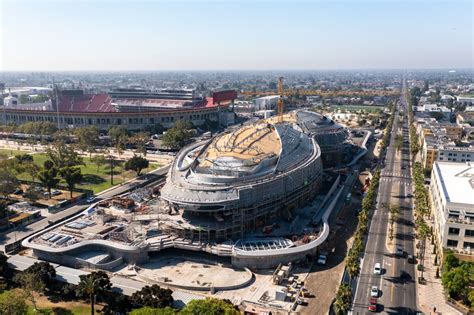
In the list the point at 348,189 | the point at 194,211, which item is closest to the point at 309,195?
the point at 348,189

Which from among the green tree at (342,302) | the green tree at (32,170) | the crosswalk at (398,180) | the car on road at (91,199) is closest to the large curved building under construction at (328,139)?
the crosswalk at (398,180)

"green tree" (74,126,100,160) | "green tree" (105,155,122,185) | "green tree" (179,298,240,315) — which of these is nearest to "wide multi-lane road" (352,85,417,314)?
"green tree" (179,298,240,315)

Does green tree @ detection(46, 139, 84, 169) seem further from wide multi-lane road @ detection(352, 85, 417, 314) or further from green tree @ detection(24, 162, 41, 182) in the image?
wide multi-lane road @ detection(352, 85, 417, 314)

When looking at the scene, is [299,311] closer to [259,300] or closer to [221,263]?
[259,300]

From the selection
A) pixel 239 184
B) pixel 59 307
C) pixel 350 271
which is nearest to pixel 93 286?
pixel 59 307

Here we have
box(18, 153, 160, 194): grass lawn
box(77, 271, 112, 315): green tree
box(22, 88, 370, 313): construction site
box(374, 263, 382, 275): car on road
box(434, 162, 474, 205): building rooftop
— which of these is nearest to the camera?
box(77, 271, 112, 315): green tree

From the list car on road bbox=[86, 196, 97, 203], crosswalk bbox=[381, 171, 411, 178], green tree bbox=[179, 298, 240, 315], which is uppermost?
crosswalk bbox=[381, 171, 411, 178]
